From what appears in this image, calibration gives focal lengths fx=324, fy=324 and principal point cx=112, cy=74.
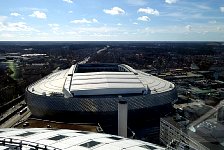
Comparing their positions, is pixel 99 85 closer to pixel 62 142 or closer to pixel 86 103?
pixel 86 103

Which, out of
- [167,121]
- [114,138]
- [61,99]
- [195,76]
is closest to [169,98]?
[167,121]

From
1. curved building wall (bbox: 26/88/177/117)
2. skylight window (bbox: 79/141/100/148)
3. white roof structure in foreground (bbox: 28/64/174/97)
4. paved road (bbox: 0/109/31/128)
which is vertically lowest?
paved road (bbox: 0/109/31/128)

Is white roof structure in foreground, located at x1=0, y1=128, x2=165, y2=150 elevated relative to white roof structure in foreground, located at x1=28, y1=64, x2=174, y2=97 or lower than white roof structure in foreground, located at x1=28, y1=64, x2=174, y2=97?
elevated

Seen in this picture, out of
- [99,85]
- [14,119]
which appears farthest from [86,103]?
[14,119]

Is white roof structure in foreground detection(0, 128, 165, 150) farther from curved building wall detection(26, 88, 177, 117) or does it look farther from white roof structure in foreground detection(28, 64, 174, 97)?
white roof structure in foreground detection(28, 64, 174, 97)

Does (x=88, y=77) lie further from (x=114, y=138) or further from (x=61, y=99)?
(x=114, y=138)

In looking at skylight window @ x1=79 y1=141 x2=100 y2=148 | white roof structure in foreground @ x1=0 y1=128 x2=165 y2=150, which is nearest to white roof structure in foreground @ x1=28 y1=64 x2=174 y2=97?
white roof structure in foreground @ x1=0 y1=128 x2=165 y2=150

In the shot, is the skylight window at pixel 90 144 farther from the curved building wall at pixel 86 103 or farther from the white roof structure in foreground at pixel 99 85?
the white roof structure in foreground at pixel 99 85

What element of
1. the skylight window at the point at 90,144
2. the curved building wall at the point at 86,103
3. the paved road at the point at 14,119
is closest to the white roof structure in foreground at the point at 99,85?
the curved building wall at the point at 86,103

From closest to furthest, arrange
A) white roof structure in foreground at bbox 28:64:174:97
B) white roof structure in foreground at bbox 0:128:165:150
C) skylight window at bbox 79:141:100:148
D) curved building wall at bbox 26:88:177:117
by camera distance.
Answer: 1. white roof structure in foreground at bbox 0:128:165:150
2. skylight window at bbox 79:141:100:148
3. curved building wall at bbox 26:88:177:117
4. white roof structure in foreground at bbox 28:64:174:97
